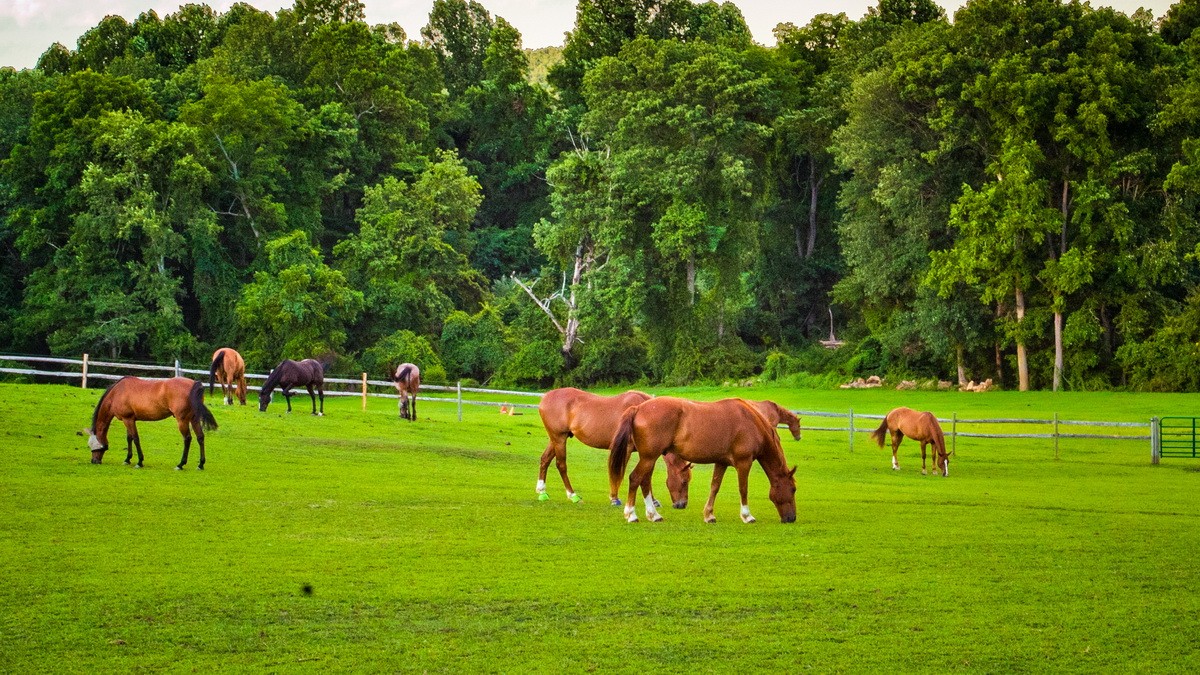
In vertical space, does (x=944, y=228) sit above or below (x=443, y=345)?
above

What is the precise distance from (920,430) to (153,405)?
A: 14330 mm

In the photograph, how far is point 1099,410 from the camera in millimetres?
41844

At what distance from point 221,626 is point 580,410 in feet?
24.9

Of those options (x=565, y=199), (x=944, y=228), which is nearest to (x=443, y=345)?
(x=565, y=199)

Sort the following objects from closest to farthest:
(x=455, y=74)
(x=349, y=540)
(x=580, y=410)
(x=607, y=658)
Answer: (x=607, y=658)
(x=349, y=540)
(x=580, y=410)
(x=455, y=74)

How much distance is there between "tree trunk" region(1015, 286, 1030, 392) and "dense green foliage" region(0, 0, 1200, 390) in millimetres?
183

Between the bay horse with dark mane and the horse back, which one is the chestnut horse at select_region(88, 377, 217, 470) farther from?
the bay horse with dark mane

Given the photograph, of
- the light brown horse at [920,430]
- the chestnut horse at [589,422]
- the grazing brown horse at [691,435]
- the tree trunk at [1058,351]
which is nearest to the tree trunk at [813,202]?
the tree trunk at [1058,351]

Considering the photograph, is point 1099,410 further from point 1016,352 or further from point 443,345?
point 443,345

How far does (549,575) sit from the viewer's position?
1151 cm

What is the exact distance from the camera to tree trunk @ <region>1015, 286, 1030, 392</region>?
50.6 m

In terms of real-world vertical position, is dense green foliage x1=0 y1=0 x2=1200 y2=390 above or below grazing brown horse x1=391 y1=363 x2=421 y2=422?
above

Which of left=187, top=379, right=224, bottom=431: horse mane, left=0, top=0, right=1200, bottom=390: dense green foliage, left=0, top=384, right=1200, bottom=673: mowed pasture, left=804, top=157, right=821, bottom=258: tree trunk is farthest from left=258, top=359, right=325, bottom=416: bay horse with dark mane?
left=804, top=157, right=821, bottom=258: tree trunk

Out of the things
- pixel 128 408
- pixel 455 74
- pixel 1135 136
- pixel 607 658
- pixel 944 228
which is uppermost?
pixel 455 74
